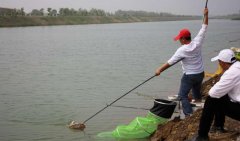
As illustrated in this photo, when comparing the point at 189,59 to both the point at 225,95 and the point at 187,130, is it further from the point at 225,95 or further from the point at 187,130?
the point at 225,95

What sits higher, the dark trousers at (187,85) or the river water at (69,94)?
the dark trousers at (187,85)

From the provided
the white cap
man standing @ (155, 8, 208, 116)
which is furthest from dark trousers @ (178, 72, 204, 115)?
the white cap

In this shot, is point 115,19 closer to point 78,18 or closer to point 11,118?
point 78,18

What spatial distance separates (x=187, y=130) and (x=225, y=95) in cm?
142

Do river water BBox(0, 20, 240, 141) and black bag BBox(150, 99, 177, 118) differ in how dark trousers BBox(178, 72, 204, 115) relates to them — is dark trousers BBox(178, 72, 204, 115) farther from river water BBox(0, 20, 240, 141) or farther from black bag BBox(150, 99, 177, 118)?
river water BBox(0, 20, 240, 141)

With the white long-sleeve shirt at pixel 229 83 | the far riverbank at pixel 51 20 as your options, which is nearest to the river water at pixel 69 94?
the white long-sleeve shirt at pixel 229 83

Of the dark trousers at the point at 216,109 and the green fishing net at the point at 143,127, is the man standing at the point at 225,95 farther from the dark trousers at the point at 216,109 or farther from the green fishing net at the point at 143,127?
the green fishing net at the point at 143,127

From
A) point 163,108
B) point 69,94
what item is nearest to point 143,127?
point 163,108

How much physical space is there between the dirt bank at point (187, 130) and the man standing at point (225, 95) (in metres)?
0.42

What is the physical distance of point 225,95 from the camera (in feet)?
16.4

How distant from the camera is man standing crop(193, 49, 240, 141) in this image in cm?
479

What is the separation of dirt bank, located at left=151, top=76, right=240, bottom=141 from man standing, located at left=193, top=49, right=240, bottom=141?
425 millimetres

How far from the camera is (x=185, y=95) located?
7.01 m

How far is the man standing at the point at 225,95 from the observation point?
4.79 meters
